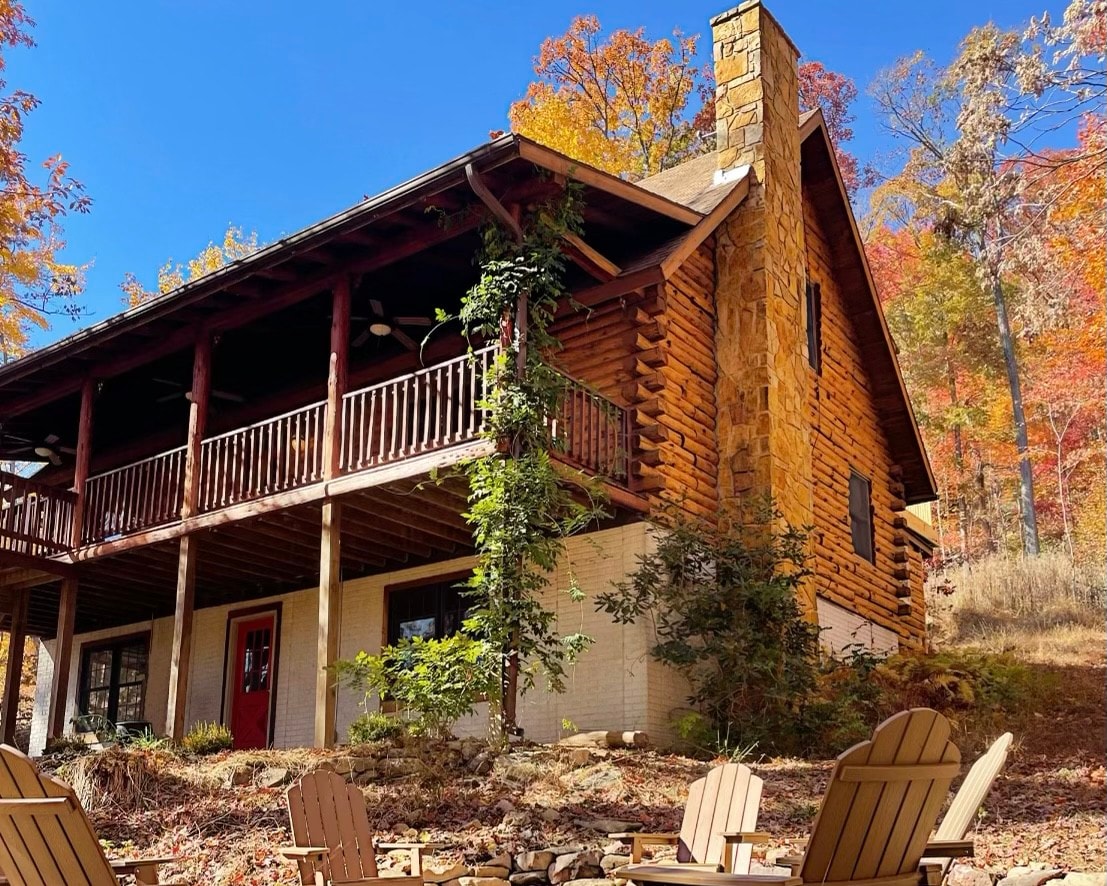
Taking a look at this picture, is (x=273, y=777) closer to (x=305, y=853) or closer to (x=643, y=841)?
(x=305, y=853)

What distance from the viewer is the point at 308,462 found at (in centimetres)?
1506

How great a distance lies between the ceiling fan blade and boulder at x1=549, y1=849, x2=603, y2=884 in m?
8.20

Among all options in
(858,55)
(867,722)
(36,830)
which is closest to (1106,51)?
(867,722)

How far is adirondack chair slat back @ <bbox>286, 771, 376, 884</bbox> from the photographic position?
6742mm

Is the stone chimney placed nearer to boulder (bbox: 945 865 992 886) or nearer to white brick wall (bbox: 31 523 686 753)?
white brick wall (bbox: 31 523 686 753)

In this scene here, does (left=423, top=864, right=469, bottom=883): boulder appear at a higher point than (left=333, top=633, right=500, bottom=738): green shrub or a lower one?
lower

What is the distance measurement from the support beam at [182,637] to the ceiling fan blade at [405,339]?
3328mm

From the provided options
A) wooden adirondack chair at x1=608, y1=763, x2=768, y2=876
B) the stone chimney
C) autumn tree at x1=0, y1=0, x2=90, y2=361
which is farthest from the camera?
autumn tree at x1=0, y1=0, x2=90, y2=361

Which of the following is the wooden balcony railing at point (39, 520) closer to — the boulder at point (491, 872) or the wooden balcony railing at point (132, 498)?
the wooden balcony railing at point (132, 498)

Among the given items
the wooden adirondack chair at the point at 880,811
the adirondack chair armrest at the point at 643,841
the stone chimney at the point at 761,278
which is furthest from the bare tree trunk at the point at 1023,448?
the wooden adirondack chair at the point at 880,811

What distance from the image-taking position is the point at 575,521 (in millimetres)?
12031

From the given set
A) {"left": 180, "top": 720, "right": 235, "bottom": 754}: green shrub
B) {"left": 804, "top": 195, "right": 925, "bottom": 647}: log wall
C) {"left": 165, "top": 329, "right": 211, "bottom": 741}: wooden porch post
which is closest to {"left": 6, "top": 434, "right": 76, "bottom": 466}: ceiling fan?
{"left": 165, "top": 329, "right": 211, "bottom": 741}: wooden porch post

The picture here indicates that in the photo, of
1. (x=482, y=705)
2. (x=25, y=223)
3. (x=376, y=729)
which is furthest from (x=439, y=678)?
(x=25, y=223)

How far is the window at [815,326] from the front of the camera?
16969 millimetres
